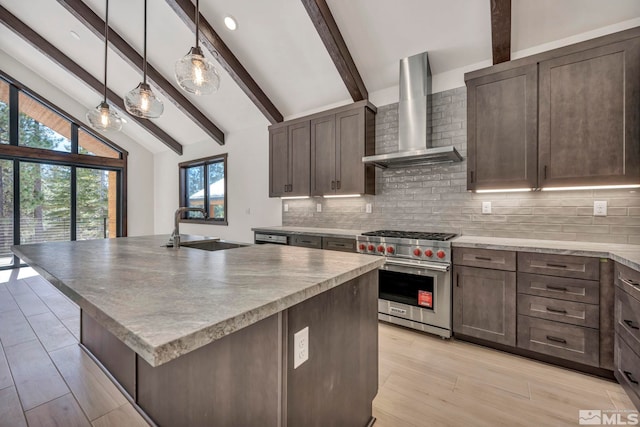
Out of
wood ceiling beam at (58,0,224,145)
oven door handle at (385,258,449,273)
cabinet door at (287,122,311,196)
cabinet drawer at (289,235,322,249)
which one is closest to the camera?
oven door handle at (385,258,449,273)

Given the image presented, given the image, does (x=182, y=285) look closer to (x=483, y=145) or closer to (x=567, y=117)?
(x=483, y=145)

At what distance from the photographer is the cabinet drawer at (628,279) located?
1.63 metres

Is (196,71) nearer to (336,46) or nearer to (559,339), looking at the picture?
(336,46)

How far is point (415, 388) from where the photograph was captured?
6.25ft

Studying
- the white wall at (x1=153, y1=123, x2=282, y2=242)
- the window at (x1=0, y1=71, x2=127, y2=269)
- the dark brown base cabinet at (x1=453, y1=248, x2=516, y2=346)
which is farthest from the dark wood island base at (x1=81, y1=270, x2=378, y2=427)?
the window at (x1=0, y1=71, x2=127, y2=269)

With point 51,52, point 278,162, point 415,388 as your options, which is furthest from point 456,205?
point 51,52

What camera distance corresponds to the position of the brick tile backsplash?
7.79ft

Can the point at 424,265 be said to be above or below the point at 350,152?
below

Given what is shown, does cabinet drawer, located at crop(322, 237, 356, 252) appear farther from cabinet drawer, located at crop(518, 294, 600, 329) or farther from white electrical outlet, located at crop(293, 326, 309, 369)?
white electrical outlet, located at crop(293, 326, 309, 369)

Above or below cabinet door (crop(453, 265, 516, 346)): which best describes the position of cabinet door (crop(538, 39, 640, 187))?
above

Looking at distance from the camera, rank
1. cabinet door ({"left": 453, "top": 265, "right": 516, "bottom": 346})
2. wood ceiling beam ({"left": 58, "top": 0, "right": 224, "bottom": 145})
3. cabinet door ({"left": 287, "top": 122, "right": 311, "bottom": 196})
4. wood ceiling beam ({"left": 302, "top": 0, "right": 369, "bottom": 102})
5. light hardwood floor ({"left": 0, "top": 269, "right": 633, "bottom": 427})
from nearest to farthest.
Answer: light hardwood floor ({"left": 0, "top": 269, "right": 633, "bottom": 427}) → cabinet door ({"left": 453, "top": 265, "right": 516, "bottom": 346}) → wood ceiling beam ({"left": 302, "top": 0, "right": 369, "bottom": 102}) → wood ceiling beam ({"left": 58, "top": 0, "right": 224, "bottom": 145}) → cabinet door ({"left": 287, "top": 122, "right": 311, "bottom": 196})

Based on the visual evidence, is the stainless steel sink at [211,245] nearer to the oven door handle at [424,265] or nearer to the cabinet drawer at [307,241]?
the cabinet drawer at [307,241]

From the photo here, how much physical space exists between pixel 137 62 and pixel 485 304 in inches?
201

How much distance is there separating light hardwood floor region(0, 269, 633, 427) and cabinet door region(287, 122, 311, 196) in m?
2.13
